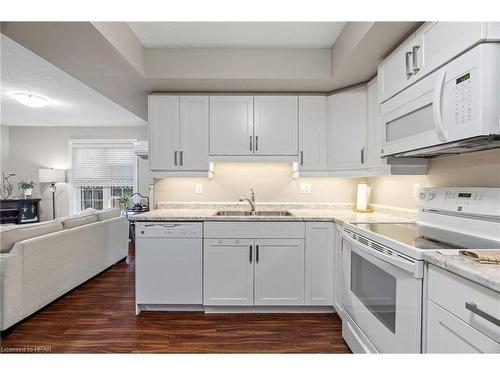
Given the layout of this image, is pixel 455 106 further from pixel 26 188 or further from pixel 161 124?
pixel 26 188

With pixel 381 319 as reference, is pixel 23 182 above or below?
above

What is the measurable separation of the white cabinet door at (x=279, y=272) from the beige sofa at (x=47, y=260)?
190 centimetres

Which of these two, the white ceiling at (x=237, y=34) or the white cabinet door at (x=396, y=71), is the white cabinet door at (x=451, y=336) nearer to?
the white cabinet door at (x=396, y=71)

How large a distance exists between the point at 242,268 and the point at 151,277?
0.81 m

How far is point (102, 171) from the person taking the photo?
19.1 ft

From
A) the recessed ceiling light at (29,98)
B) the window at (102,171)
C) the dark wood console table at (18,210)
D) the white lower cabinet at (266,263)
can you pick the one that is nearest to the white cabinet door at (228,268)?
the white lower cabinet at (266,263)

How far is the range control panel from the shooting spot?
139cm

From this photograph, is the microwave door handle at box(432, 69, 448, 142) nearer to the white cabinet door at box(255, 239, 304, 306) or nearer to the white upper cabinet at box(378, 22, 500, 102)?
the white upper cabinet at box(378, 22, 500, 102)

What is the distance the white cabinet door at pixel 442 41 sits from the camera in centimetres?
115

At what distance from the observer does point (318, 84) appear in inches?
99.8

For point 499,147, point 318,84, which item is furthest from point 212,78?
point 499,147

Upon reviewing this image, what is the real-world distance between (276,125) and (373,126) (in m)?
0.89

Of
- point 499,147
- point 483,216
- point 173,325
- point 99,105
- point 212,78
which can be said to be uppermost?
point 99,105
